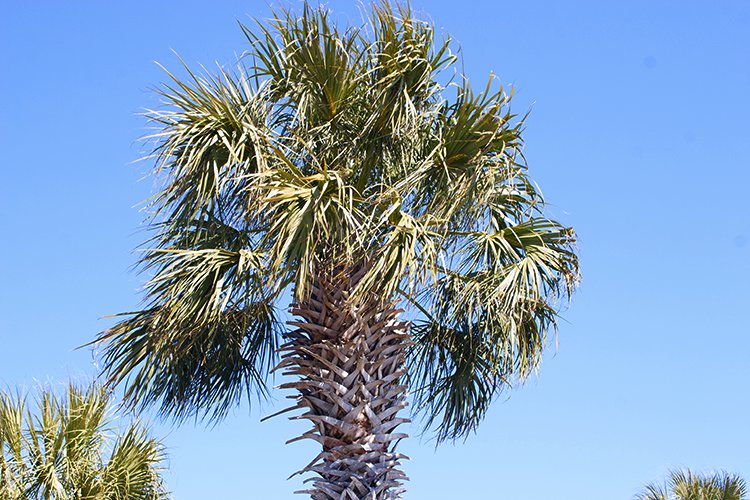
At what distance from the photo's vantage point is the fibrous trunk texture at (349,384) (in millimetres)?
7750

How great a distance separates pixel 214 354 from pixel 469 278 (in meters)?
2.45

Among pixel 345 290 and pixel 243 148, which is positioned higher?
pixel 243 148

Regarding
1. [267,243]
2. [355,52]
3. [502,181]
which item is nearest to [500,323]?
[502,181]

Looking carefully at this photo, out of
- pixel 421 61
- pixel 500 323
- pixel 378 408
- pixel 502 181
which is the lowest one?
pixel 378 408

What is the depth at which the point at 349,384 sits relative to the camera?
7.91 meters

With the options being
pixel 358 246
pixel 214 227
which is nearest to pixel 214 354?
pixel 214 227

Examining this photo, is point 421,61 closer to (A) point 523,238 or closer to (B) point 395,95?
(B) point 395,95

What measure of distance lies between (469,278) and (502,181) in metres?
0.93

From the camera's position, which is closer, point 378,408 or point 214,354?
point 378,408

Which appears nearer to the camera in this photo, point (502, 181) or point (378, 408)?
point (378, 408)

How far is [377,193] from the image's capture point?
8055mm

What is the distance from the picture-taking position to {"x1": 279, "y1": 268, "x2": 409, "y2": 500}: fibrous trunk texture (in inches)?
305

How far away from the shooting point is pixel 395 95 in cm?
816

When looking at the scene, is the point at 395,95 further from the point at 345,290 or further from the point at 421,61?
the point at 345,290
